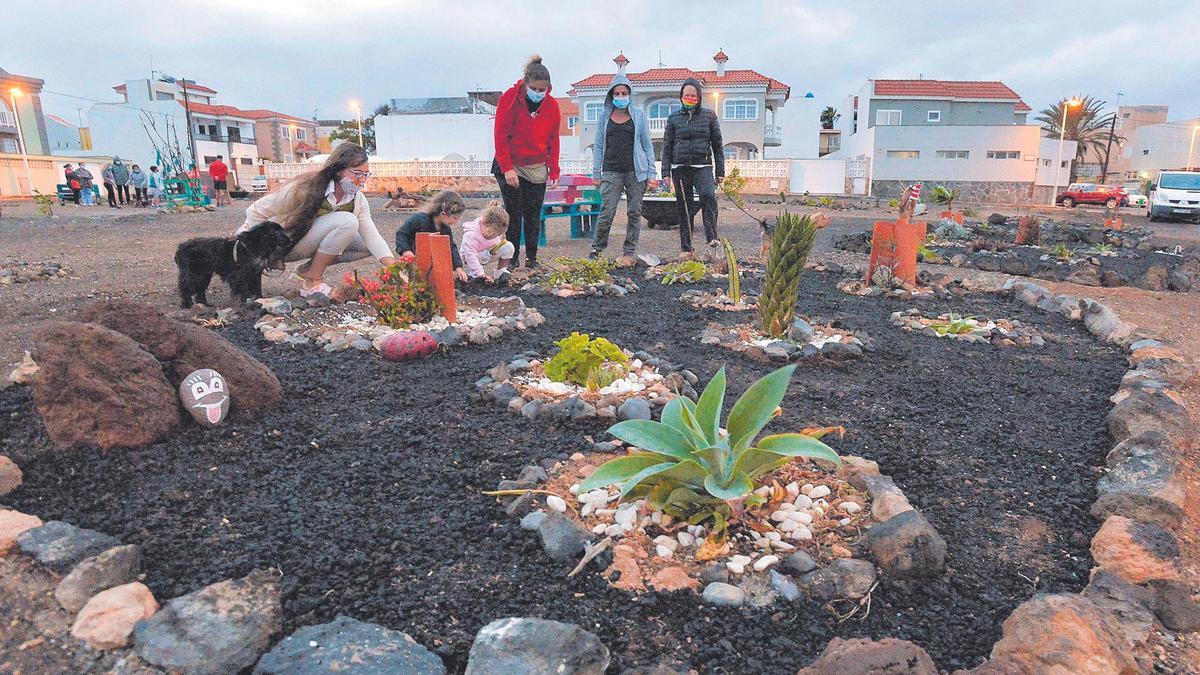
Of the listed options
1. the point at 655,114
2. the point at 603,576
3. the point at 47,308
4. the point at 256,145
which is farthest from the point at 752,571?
the point at 256,145

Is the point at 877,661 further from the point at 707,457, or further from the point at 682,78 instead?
the point at 682,78

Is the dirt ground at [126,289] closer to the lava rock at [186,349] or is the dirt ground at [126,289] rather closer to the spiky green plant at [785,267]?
the lava rock at [186,349]

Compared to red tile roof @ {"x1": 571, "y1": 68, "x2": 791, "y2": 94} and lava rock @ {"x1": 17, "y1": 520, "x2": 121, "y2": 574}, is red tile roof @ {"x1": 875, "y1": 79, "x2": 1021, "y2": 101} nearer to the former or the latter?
red tile roof @ {"x1": 571, "y1": 68, "x2": 791, "y2": 94}

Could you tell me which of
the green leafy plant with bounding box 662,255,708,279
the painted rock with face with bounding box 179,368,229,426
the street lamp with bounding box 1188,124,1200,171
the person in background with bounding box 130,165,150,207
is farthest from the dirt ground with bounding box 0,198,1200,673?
the street lamp with bounding box 1188,124,1200,171

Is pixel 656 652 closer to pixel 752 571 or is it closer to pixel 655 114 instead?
pixel 752 571

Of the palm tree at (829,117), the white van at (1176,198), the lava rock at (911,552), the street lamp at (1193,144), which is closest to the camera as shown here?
the lava rock at (911,552)

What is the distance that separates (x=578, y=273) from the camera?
5934 millimetres

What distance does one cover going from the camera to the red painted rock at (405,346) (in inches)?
141

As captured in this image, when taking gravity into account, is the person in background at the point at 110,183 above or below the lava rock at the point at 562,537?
above

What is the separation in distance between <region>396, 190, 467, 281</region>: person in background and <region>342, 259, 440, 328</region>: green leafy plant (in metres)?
1.18

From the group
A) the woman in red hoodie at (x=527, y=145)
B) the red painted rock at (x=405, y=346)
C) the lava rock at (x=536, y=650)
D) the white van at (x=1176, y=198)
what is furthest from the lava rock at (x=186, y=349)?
the white van at (x=1176, y=198)

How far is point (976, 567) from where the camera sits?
1.84 m

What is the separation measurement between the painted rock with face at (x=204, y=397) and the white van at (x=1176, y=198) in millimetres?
23309

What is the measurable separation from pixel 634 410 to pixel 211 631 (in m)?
1.65
